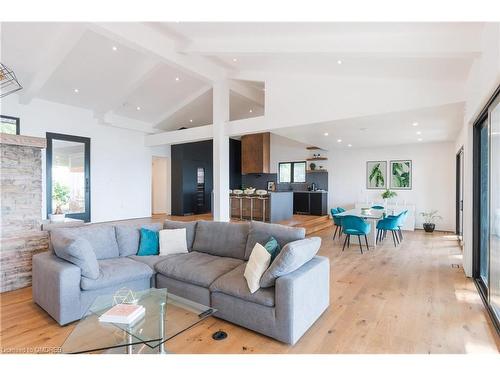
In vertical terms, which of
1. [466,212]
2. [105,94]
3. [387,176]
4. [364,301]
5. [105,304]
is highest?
[105,94]

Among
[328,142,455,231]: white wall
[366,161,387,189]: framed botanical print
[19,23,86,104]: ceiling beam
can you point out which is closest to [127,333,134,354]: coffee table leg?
[19,23,86,104]: ceiling beam

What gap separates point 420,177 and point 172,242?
7.58 metres

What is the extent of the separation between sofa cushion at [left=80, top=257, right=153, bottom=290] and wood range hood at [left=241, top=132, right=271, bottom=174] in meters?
7.09

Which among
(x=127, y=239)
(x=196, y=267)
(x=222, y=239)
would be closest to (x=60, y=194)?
(x=127, y=239)

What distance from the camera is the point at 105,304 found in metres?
2.13

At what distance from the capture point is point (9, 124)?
6254 millimetres

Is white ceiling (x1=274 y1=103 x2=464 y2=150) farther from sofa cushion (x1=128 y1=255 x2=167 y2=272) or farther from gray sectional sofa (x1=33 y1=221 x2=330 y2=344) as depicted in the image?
sofa cushion (x1=128 y1=255 x2=167 y2=272)

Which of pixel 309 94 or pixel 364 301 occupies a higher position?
pixel 309 94

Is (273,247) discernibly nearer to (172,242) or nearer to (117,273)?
(172,242)

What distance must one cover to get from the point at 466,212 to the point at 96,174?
27.8 feet

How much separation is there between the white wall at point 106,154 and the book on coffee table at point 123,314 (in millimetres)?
6230
